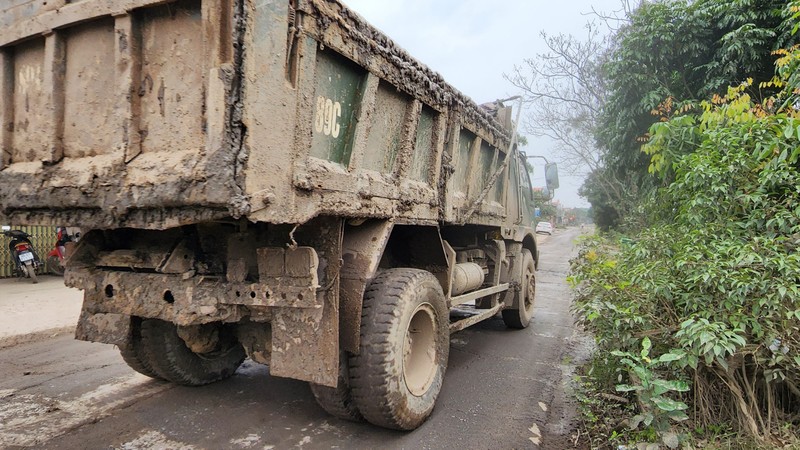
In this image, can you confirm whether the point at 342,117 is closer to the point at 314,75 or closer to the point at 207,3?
the point at 314,75

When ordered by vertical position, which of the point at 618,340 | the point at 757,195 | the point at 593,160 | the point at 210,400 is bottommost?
the point at 210,400

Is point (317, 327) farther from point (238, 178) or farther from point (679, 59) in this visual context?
point (679, 59)

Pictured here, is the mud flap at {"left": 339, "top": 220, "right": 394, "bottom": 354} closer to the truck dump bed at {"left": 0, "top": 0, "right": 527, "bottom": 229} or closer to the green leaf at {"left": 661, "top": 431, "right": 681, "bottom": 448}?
the truck dump bed at {"left": 0, "top": 0, "right": 527, "bottom": 229}

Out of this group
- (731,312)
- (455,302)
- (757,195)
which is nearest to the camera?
(731,312)

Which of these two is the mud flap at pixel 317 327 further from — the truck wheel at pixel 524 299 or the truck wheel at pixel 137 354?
the truck wheel at pixel 524 299

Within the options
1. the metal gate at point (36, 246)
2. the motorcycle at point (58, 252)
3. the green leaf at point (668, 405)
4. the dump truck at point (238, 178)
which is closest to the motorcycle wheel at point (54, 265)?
the motorcycle at point (58, 252)

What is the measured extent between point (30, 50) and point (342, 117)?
1.79 meters

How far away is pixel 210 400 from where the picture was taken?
11.4 feet

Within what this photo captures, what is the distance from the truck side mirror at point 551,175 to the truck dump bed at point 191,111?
13.3ft

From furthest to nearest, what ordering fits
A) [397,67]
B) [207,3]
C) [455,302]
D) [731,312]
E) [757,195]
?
[455,302] < [757,195] < [397,67] < [731,312] < [207,3]

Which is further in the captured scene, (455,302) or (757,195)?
(455,302)

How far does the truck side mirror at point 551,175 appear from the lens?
653cm

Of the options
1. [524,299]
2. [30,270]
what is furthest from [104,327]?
[30,270]

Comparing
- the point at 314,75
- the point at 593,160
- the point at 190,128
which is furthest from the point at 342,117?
the point at 593,160
